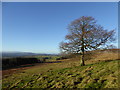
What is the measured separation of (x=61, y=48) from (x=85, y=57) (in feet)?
13.4

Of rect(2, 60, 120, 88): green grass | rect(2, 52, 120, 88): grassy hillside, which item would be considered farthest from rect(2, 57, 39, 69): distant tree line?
rect(2, 60, 120, 88): green grass

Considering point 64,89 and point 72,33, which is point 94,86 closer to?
point 64,89

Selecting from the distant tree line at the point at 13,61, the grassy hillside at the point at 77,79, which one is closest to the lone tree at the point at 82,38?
the grassy hillside at the point at 77,79

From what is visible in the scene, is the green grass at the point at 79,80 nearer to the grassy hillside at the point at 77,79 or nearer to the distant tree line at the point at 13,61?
the grassy hillside at the point at 77,79

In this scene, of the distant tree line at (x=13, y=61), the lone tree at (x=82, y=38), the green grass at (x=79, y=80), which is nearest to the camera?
the green grass at (x=79, y=80)

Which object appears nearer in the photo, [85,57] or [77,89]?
[77,89]

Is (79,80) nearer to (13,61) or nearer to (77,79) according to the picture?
(77,79)

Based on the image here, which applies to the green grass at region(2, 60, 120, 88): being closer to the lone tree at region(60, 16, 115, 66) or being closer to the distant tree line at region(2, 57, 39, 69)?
the lone tree at region(60, 16, 115, 66)

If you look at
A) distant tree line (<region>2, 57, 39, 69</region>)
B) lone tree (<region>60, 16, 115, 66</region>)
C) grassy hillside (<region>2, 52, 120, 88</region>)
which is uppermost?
lone tree (<region>60, 16, 115, 66</region>)

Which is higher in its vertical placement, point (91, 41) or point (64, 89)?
point (91, 41)

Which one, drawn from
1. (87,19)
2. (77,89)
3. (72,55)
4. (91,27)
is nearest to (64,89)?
(77,89)

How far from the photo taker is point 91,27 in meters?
9.91

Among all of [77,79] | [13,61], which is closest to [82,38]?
[77,79]

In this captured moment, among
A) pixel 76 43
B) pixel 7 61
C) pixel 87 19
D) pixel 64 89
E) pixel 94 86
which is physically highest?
pixel 87 19
